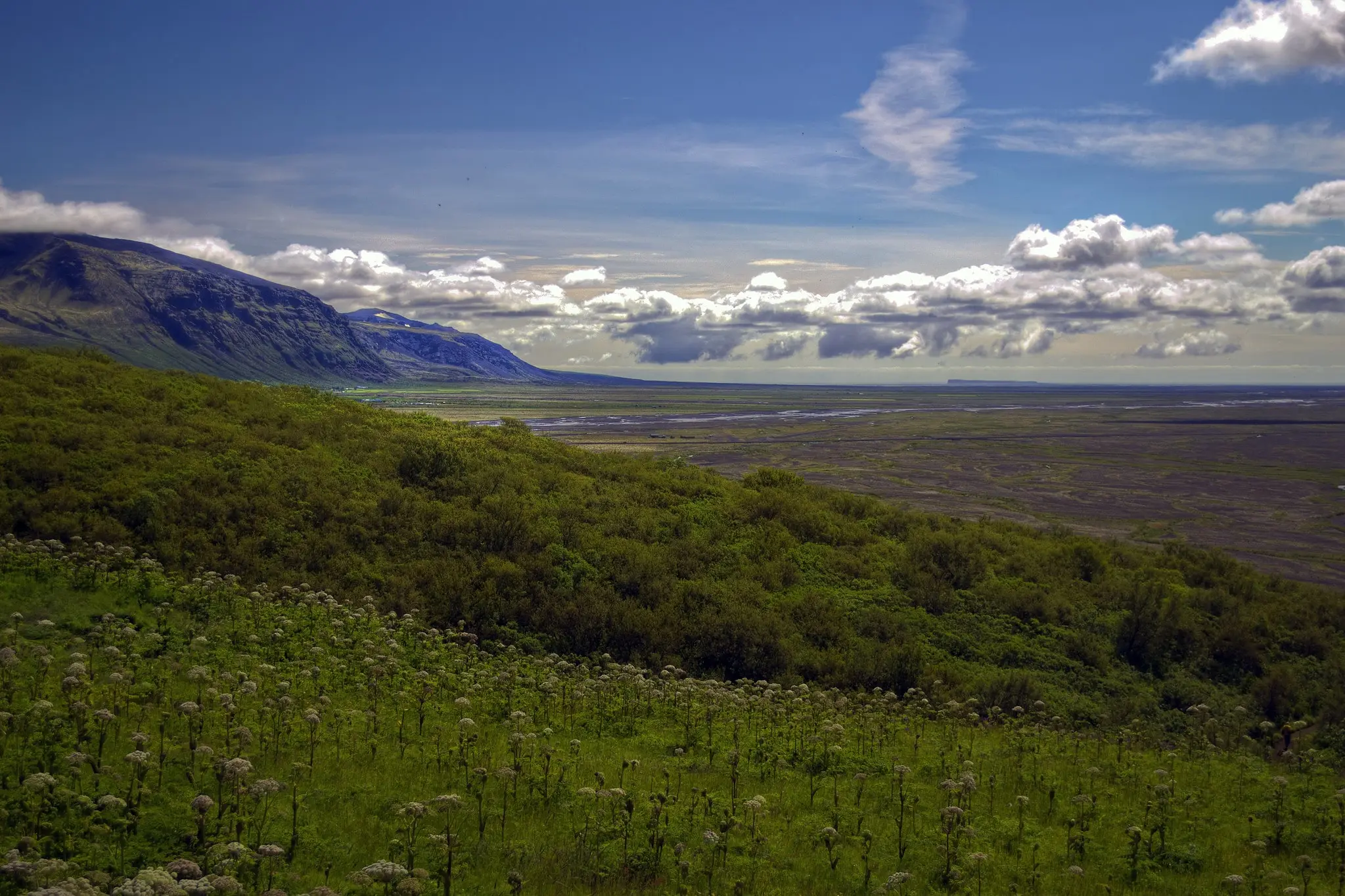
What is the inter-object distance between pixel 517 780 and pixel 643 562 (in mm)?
12911

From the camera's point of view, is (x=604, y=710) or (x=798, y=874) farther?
(x=604, y=710)

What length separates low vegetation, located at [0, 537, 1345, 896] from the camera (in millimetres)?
7430

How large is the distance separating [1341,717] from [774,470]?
19.5 meters

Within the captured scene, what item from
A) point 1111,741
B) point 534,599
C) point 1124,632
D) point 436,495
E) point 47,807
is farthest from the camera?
point 436,495


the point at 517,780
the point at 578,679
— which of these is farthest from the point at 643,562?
the point at 517,780

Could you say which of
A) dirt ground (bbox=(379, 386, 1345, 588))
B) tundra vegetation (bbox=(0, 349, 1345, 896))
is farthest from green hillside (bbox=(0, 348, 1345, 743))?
dirt ground (bbox=(379, 386, 1345, 588))

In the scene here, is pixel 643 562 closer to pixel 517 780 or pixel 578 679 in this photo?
pixel 578 679

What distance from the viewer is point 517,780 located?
31.7 feet

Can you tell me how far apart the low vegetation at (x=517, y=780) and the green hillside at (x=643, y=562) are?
4.03 m

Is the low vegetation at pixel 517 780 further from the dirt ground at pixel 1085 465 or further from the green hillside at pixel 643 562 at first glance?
the dirt ground at pixel 1085 465

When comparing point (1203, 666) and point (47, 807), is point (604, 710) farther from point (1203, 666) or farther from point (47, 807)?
point (1203, 666)

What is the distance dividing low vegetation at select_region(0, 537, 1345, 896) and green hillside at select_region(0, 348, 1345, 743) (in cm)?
403

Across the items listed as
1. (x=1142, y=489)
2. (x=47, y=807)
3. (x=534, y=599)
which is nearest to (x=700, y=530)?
(x=534, y=599)

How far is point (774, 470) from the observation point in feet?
111
